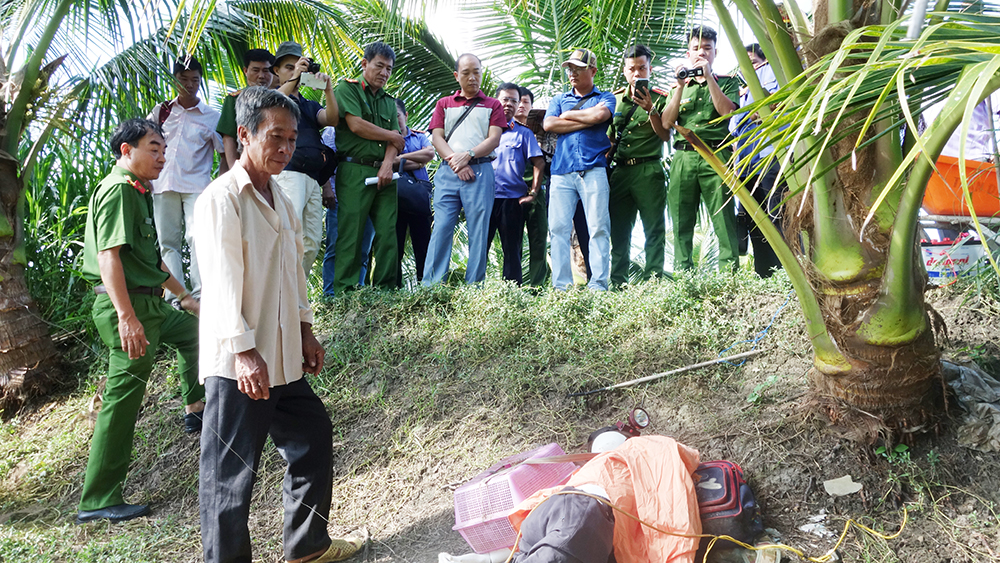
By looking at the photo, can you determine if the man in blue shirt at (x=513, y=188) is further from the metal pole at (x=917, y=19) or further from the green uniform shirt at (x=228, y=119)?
the metal pole at (x=917, y=19)

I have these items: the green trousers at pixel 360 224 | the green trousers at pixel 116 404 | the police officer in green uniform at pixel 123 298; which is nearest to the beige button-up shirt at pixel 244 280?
the police officer in green uniform at pixel 123 298

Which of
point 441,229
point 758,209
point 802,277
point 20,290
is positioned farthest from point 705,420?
point 20,290

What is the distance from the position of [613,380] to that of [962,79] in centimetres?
298

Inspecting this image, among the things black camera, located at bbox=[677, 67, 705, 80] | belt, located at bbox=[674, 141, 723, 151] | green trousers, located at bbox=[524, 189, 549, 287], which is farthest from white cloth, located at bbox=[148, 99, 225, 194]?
belt, located at bbox=[674, 141, 723, 151]

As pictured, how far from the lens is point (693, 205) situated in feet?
19.7

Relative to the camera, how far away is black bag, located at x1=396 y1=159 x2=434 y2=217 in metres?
6.54

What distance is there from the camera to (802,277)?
127 inches

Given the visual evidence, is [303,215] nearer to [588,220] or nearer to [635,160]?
[588,220]

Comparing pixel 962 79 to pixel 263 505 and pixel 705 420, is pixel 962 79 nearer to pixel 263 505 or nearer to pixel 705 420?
pixel 705 420

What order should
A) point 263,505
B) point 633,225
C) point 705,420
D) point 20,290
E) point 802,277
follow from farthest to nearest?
point 633,225 < point 20,290 < point 263,505 < point 705,420 < point 802,277

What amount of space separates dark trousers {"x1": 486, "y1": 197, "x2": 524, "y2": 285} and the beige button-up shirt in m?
3.41

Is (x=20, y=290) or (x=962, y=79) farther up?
(x=962, y=79)

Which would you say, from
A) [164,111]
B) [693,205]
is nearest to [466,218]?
[693,205]

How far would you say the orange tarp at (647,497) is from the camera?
9.01 ft
